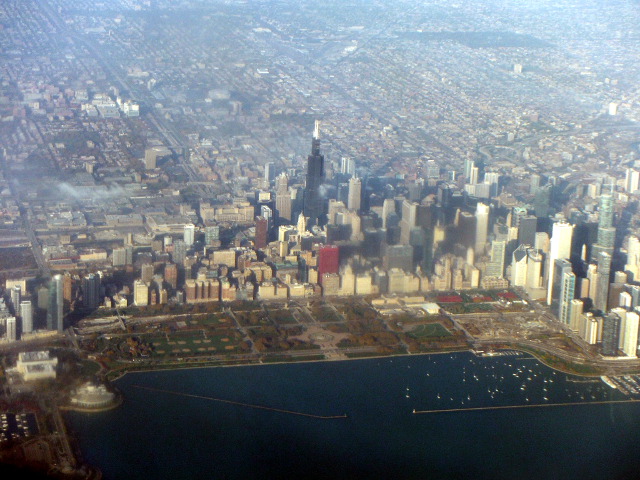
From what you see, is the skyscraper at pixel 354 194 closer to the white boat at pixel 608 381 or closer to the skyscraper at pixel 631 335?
the skyscraper at pixel 631 335

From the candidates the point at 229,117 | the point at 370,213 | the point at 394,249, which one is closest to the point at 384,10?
the point at 229,117

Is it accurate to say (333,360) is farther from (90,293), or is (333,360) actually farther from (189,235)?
(189,235)

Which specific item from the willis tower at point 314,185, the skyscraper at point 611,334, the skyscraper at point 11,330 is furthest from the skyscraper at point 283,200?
the skyscraper at point 611,334

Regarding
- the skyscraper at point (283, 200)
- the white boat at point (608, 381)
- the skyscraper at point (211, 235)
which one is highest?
the skyscraper at point (283, 200)

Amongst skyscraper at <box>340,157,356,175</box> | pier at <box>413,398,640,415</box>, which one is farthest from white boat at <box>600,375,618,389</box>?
skyscraper at <box>340,157,356,175</box>

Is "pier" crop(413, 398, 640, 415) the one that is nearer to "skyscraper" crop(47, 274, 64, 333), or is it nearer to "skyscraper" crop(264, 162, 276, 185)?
"skyscraper" crop(47, 274, 64, 333)

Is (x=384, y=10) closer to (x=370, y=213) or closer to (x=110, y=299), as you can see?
(x=370, y=213)
